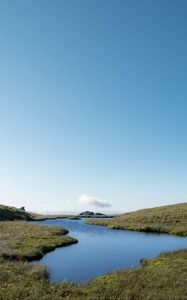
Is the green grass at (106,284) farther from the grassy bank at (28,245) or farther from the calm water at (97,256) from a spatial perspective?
the calm water at (97,256)

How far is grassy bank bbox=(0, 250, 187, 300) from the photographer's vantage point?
22188 mm

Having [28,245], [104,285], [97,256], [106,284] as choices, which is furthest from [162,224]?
[104,285]

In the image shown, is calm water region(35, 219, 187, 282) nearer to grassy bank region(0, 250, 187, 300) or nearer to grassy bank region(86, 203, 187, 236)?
grassy bank region(0, 250, 187, 300)

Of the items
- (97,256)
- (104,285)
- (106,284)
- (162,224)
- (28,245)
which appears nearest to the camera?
(104,285)

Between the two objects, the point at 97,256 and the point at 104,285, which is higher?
the point at 97,256

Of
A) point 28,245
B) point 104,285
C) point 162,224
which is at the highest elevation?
point 162,224

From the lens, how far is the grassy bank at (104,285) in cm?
2219

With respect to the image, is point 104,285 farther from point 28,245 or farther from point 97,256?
point 28,245

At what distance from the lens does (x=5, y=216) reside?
4446 inches

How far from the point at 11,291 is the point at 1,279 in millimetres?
3248

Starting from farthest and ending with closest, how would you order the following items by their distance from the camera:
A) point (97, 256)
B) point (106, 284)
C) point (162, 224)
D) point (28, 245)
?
1. point (162, 224)
2. point (28, 245)
3. point (97, 256)
4. point (106, 284)

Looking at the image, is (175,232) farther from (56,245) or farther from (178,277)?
(178,277)

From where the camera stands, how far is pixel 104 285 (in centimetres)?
2561

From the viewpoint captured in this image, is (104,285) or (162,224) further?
(162,224)
